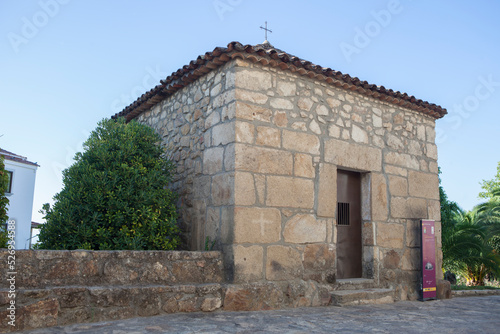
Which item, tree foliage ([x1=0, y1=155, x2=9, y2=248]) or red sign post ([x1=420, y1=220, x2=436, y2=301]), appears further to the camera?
red sign post ([x1=420, y1=220, x2=436, y2=301])

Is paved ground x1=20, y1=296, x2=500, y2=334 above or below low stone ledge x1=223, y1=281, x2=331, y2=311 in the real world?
below

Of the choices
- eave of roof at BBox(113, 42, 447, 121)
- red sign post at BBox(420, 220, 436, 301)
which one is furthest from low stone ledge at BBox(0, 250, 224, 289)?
red sign post at BBox(420, 220, 436, 301)

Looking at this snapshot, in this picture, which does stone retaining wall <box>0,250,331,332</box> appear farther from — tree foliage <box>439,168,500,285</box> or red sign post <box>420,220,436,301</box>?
tree foliage <box>439,168,500,285</box>

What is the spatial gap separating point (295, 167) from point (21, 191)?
1638 centimetres

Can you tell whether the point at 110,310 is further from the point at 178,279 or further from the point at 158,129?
the point at 158,129

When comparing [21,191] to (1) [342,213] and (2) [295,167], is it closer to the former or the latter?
(1) [342,213]

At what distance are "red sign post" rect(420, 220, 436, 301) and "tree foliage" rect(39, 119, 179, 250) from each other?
12.4 ft

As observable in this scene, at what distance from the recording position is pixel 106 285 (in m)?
4.16

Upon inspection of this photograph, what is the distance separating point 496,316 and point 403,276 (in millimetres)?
1616

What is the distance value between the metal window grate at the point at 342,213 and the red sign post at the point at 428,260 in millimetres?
1257

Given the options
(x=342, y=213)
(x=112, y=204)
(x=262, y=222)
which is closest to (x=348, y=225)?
(x=342, y=213)

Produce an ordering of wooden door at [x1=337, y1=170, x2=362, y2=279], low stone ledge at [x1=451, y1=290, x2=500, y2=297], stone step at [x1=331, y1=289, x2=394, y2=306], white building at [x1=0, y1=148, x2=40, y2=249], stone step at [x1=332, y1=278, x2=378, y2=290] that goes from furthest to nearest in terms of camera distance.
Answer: white building at [x1=0, y1=148, x2=40, y2=249]
low stone ledge at [x1=451, y1=290, x2=500, y2=297]
wooden door at [x1=337, y1=170, x2=362, y2=279]
stone step at [x1=332, y1=278, x2=378, y2=290]
stone step at [x1=331, y1=289, x2=394, y2=306]

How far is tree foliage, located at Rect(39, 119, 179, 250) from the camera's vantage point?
509 centimetres

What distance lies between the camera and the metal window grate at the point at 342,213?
6246mm
